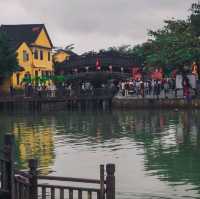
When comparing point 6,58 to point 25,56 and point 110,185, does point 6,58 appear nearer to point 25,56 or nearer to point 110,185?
point 25,56

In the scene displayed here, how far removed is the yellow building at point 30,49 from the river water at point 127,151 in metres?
36.2

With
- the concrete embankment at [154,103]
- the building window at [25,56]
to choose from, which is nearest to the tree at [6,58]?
the building window at [25,56]

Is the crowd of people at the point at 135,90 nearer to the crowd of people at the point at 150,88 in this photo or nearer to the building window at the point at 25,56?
the crowd of people at the point at 150,88

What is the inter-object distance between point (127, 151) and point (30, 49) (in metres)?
58.5

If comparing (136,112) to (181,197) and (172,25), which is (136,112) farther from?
(181,197)

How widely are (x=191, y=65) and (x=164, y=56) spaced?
3609 millimetres

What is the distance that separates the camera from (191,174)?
66.6 feet

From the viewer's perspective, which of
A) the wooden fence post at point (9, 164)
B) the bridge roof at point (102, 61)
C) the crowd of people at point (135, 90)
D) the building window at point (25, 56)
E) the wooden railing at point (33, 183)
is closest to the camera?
the wooden railing at point (33, 183)

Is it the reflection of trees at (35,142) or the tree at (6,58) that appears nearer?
the reflection of trees at (35,142)

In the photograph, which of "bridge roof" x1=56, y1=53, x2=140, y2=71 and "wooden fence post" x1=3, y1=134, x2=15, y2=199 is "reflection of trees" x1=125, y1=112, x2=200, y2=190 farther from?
"bridge roof" x1=56, y1=53, x2=140, y2=71

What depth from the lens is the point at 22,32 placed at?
86.4 m

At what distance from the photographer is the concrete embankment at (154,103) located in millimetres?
60031

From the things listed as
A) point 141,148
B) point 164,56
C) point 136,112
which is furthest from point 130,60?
point 141,148

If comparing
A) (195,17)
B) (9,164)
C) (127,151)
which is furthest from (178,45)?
(9,164)
